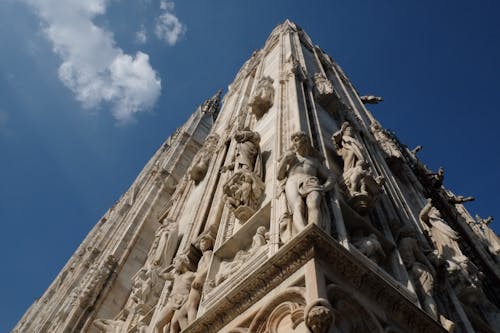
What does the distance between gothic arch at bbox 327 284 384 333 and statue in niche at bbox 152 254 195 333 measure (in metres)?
2.61

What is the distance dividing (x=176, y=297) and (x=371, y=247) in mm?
2890

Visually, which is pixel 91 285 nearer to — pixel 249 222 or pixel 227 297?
pixel 249 222

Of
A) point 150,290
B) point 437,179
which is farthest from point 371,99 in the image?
point 150,290

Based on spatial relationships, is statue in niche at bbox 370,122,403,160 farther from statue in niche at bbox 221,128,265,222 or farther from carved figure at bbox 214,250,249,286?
carved figure at bbox 214,250,249,286

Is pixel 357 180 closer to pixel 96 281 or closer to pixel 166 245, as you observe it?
pixel 166 245

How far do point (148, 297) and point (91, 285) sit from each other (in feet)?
17.1

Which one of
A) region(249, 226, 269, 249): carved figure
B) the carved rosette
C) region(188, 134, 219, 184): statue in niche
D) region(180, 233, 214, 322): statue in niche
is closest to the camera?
the carved rosette

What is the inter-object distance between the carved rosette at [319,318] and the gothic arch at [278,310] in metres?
0.32

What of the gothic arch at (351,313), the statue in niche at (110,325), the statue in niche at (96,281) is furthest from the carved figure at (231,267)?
the statue in niche at (96,281)

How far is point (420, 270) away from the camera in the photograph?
270 inches

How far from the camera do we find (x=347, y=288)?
16.6ft

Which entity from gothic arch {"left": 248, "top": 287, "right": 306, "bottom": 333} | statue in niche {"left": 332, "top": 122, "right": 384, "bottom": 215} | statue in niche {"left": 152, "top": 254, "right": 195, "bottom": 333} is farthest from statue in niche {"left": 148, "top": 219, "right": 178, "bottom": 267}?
gothic arch {"left": 248, "top": 287, "right": 306, "bottom": 333}

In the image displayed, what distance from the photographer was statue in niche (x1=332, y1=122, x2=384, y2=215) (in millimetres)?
7113

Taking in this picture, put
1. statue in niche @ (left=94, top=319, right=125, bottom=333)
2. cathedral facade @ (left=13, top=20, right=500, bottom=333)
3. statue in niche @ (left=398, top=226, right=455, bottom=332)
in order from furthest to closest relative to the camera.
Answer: statue in niche @ (left=94, top=319, right=125, bottom=333) → statue in niche @ (left=398, top=226, right=455, bottom=332) → cathedral facade @ (left=13, top=20, right=500, bottom=333)
